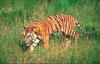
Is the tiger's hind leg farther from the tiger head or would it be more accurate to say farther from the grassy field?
the tiger head

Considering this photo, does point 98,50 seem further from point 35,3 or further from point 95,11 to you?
point 35,3

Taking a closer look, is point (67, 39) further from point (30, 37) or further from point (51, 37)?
point (30, 37)

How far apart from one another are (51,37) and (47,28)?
0.10m

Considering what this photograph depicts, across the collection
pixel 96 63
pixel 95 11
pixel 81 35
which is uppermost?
pixel 95 11

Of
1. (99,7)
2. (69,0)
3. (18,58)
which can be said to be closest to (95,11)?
(99,7)

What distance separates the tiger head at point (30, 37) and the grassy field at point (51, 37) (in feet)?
0.20

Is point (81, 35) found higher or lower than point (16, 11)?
lower

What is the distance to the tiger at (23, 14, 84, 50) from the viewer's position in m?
3.79

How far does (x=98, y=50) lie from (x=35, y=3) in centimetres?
80

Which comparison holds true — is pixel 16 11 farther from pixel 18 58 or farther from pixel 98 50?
pixel 98 50

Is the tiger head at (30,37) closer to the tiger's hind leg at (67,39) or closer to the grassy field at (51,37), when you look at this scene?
the grassy field at (51,37)

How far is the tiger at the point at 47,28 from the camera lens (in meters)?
3.79

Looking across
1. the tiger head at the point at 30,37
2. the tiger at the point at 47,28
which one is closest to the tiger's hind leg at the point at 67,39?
the tiger at the point at 47,28

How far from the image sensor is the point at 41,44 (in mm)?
3811
